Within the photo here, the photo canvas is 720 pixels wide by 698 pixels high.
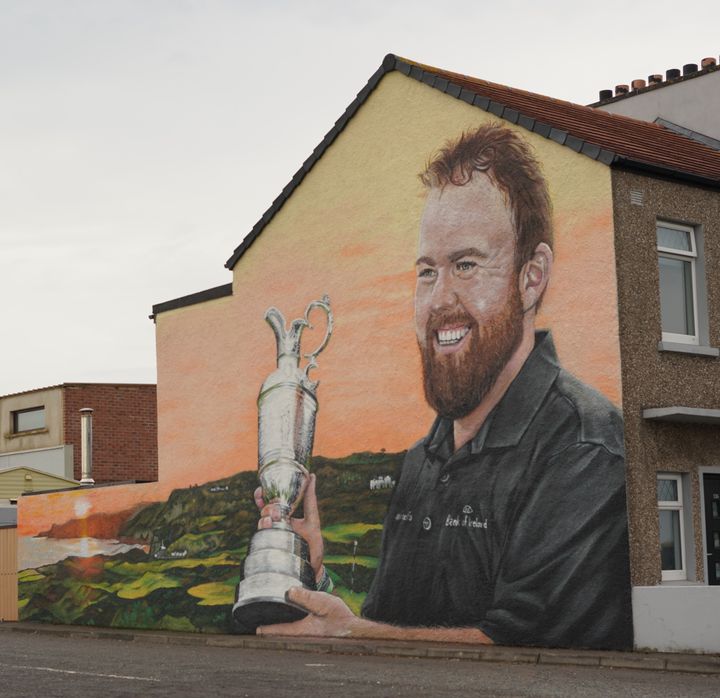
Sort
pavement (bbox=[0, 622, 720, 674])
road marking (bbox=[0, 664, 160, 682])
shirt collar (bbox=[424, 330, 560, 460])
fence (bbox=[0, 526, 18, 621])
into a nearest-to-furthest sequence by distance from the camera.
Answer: road marking (bbox=[0, 664, 160, 682])
pavement (bbox=[0, 622, 720, 674])
shirt collar (bbox=[424, 330, 560, 460])
fence (bbox=[0, 526, 18, 621])

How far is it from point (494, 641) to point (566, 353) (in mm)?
4133

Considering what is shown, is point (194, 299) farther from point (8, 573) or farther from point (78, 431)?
point (78, 431)

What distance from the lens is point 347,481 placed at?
21422 millimetres

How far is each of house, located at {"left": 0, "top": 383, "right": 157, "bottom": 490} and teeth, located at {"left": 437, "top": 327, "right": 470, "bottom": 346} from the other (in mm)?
27315

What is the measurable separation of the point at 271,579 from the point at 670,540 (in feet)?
23.8

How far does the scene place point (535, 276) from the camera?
18.7 meters

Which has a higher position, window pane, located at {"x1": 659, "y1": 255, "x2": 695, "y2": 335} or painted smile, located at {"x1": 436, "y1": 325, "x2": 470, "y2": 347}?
window pane, located at {"x1": 659, "y1": 255, "x2": 695, "y2": 335}

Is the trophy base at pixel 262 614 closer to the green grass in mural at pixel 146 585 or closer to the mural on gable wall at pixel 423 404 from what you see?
the mural on gable wall at pixel 423 404

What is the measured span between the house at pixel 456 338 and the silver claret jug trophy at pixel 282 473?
0.28 meters

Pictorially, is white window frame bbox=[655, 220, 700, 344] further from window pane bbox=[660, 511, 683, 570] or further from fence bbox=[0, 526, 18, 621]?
fence bbox=[0, 526, 18, 621]

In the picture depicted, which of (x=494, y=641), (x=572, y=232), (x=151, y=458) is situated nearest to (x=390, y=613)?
(x=494, y=641)

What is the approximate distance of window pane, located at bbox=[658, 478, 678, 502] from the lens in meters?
18.1

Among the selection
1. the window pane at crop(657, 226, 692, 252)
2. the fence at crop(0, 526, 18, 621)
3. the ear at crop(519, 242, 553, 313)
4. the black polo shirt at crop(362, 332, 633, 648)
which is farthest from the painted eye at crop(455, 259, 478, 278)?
the fence at crop(0, 526, 18, 621)

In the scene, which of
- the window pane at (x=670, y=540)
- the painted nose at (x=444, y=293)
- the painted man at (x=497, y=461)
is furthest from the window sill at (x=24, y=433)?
the window pane at (x=670, y=540)
